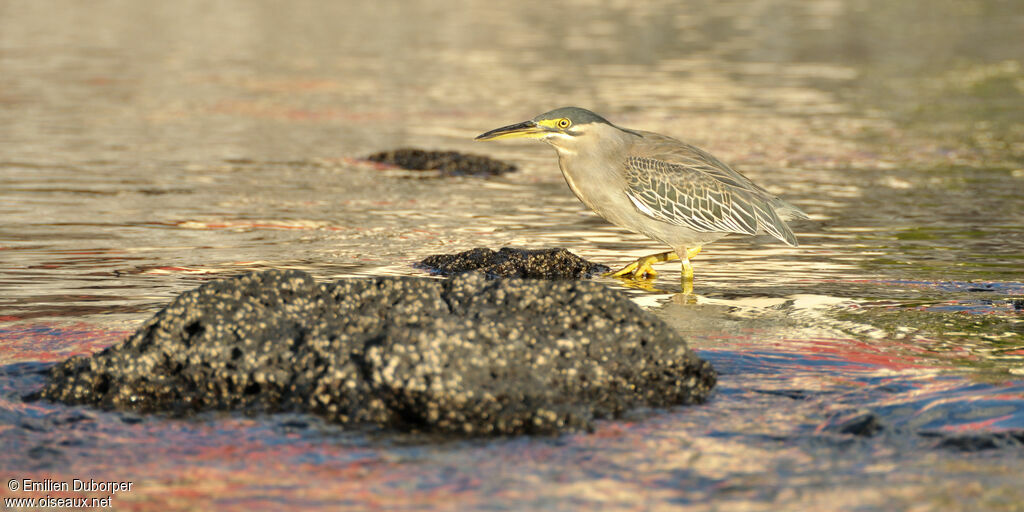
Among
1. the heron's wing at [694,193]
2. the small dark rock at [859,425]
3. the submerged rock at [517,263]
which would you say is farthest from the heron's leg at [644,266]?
the small dark rock at [859,425]

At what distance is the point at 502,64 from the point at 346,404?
27007mm

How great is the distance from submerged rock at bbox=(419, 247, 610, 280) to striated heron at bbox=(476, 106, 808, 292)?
0.46 meters

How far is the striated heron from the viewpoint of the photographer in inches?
451

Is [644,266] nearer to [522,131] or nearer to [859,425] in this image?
Result: [522,131]

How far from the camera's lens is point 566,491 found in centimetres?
638

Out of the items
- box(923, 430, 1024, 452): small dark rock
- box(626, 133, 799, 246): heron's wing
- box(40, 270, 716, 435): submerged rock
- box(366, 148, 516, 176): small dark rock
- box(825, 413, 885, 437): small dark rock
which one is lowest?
box(923, 430, 1024, 452): small dark rock

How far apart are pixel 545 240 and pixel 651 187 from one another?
97.7 inches

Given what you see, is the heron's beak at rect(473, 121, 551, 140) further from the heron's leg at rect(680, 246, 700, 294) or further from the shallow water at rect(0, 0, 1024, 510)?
the heron's leg at rect(680, 246, 700, 294)

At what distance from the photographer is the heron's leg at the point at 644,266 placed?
11758 millimetres

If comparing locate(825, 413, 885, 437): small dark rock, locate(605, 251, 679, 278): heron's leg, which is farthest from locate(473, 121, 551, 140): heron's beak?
locate(825, 413, 885, 437): small dark rock

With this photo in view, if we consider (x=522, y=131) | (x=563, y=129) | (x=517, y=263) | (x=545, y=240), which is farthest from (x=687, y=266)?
(x=545, y=240)

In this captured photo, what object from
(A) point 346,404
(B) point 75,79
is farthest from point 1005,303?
(B) point 75,79

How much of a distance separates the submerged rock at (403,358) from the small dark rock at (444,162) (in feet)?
35.2

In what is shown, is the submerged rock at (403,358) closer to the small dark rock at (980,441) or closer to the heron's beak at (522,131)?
the small dark rock at (980,441)
